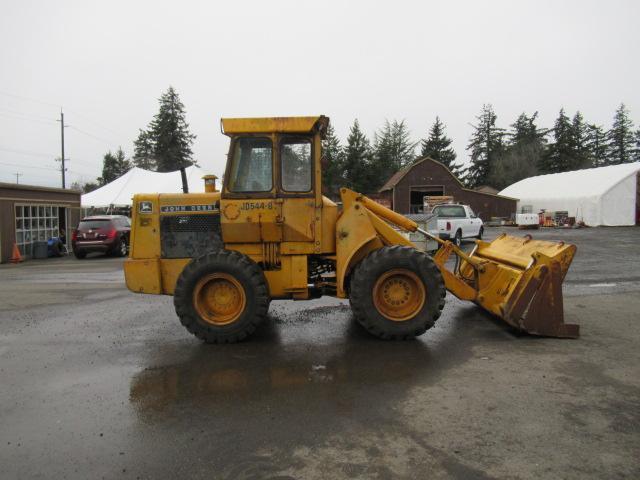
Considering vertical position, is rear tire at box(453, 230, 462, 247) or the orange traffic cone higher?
rear tire at box(453, 230, 462, 247)

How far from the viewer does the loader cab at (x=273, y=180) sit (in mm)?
6230

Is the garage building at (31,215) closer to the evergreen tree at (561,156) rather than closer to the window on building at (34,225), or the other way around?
the window on building at (34,225)

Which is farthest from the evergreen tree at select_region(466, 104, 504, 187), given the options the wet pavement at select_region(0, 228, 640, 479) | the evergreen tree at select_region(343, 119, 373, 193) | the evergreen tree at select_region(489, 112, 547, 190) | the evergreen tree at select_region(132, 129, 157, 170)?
the wet pavement at select_region(0, 228, 640, 479)

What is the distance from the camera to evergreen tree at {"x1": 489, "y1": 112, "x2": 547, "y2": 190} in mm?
67500

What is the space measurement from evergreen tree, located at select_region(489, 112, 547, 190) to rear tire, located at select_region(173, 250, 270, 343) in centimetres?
6739

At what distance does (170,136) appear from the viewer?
66500 mm

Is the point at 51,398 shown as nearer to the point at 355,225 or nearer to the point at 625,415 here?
the point at 355,225

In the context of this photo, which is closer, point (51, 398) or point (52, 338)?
point (51, 398)

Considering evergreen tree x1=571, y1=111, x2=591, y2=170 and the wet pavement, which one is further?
evergreen tree x1=571, y1=111, x2=591, y2=170

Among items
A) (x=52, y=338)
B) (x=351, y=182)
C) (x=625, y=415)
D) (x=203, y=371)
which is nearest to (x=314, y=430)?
(x=203, y=371)

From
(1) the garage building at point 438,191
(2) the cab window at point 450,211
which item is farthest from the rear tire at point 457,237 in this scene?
(1) the garage building at point 438,191

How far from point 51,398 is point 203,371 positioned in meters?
1.46

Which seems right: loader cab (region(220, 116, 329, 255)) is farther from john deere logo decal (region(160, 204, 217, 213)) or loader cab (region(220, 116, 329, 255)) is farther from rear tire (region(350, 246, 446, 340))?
rear tire (region(350, 246, 446, 340))

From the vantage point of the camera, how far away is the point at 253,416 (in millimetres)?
4141
